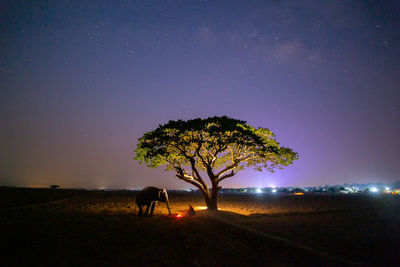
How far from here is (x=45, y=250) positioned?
7.15 metres

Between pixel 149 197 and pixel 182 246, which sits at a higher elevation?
pixel 149 197

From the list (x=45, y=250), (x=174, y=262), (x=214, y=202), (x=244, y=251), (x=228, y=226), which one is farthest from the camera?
(x=214, y=202)

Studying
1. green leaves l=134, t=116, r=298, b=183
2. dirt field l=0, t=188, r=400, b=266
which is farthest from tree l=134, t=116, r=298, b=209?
dirt field l=0, t=188, r=400, b=266

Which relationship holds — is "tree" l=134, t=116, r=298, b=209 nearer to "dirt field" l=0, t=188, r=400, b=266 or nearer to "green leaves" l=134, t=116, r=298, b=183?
"green leaves" l=134, t=116, r=298, b=183

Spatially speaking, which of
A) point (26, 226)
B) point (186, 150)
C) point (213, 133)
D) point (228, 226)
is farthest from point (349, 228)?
point (26, 226)

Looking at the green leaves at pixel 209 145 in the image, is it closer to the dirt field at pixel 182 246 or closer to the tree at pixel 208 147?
the tree at pixel 208 147

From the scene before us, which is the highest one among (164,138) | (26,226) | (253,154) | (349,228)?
(164,138)

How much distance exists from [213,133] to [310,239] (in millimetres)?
11330

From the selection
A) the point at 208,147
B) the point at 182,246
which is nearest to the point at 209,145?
the point at 208,147

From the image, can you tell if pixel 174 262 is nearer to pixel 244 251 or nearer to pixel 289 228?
pixel 244 251

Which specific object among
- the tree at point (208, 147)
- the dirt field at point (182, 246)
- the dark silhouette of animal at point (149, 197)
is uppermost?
the tree at point (208, 147)

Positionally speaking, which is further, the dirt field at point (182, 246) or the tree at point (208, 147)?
the tree at point (208, 147)

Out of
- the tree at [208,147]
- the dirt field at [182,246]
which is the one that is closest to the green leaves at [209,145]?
the tree at [208,147]

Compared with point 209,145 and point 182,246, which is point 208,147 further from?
point 182,246
